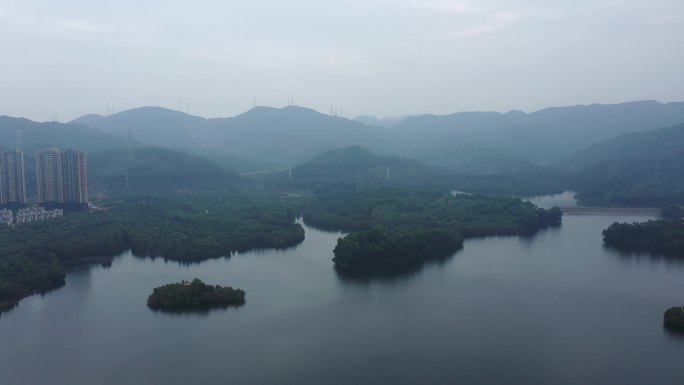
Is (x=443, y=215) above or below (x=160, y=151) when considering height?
below

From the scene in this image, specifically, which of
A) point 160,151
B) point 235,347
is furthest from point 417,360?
point 160,151

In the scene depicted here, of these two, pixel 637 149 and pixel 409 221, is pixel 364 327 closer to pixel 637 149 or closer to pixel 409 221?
pixel 409 221

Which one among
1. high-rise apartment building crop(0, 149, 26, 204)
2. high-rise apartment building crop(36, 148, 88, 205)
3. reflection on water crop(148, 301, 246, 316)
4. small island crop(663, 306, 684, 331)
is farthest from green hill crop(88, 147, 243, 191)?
small island crop(663, 306, 684, 331)

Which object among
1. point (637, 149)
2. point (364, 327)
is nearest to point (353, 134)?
point (637, 149)

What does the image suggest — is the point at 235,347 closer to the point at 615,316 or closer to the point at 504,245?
the point at 615,316

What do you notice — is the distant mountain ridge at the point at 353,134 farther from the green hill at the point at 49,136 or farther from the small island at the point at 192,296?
the small island at the point at 192,296

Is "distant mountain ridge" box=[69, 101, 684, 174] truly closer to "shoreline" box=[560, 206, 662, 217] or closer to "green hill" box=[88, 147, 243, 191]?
"green hill" box=[88, 147, 243, 191]

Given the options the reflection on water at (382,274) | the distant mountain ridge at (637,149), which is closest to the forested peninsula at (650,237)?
the reflection on water at (382,274)
